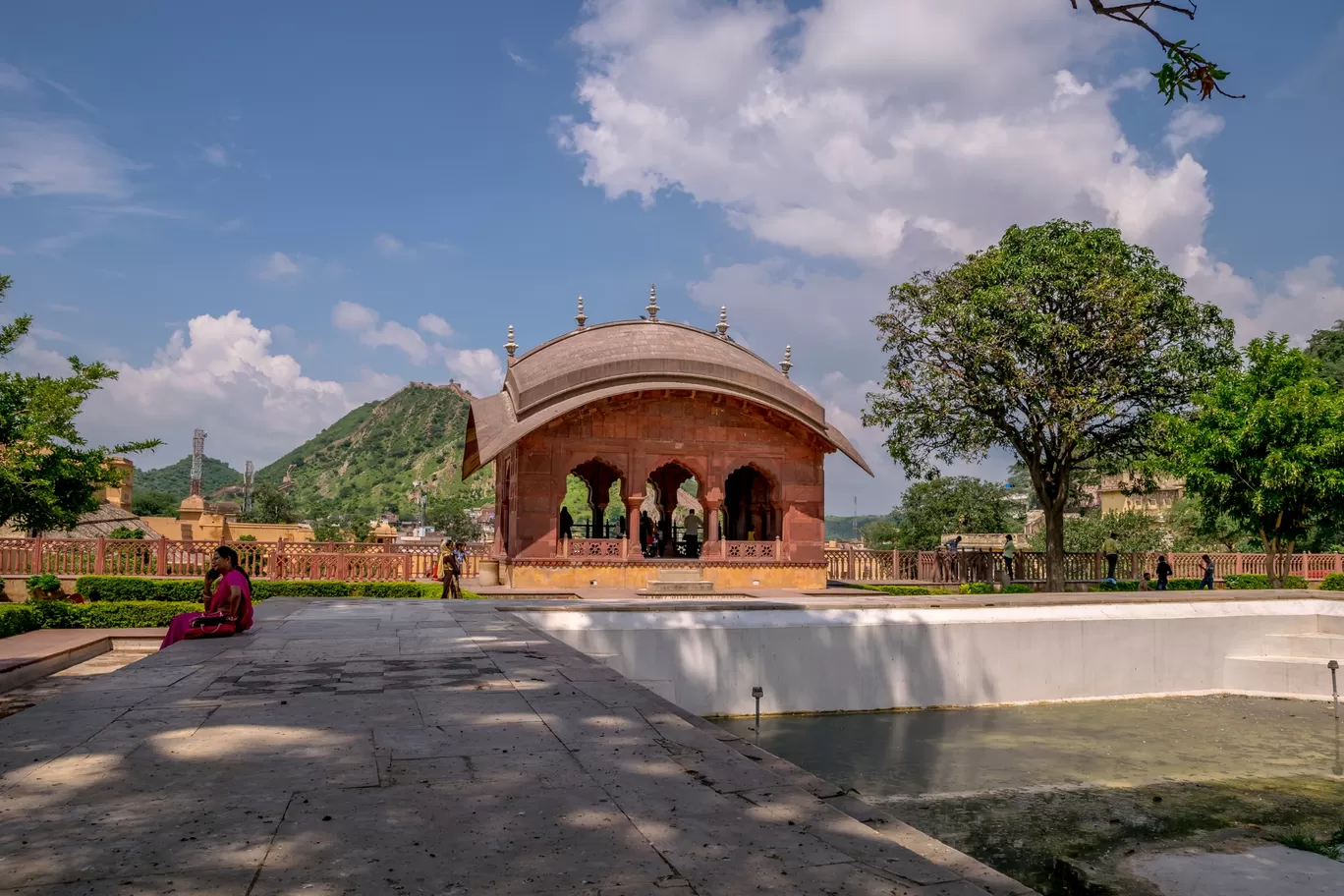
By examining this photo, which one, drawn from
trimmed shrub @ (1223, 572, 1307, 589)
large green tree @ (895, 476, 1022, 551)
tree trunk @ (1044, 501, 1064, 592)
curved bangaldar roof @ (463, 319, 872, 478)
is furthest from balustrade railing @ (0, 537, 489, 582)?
large green tree @ (895, 476, 1022, 551)

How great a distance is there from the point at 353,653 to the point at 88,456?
12.3 m

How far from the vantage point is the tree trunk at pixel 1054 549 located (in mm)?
23047

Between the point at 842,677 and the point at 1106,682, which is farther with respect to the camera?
the point at 1106,682

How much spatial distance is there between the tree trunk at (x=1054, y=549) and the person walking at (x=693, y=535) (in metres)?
8.65

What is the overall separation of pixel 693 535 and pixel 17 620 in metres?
15.2

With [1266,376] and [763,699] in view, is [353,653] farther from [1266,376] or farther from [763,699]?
[1266,376]

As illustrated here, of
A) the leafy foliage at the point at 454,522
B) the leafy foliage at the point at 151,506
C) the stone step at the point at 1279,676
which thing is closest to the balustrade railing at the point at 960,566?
the stone step at the point at 1279,676

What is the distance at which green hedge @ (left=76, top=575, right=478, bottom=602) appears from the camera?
17.5 metres

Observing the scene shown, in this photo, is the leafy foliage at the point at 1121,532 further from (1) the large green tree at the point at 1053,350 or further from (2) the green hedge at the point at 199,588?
(2) the green hedge at the point at 199,588

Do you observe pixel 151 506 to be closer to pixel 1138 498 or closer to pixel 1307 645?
pixel 1138 498

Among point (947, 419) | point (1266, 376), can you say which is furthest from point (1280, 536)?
point (947, 419)

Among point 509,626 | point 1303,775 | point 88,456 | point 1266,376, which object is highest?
point 1266,376

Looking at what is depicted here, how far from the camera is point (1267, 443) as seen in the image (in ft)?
71.2

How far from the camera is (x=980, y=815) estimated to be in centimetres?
753
